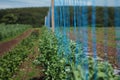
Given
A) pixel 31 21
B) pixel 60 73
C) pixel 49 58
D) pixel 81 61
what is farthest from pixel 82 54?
pixel 31 21

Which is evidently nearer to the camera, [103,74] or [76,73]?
[103,74]

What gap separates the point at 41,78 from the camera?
8773 mm

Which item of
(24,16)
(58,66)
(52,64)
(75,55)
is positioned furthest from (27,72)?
(24,16)

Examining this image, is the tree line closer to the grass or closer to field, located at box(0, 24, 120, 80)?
the grass

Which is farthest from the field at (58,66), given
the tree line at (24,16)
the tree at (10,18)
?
the tree at (10,18)

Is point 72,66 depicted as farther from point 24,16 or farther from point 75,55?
point 24,16

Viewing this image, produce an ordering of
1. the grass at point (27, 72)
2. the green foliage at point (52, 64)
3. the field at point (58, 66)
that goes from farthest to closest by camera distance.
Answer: the grass at point (27, 72)
the green foliage at point (52, 64)
the field at point (58, 66)

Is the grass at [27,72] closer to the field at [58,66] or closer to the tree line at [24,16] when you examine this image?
the field at [58,66]

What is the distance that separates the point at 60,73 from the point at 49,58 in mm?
1732

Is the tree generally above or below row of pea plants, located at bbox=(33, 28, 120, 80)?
below

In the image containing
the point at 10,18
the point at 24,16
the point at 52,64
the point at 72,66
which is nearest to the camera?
the point at 72,66

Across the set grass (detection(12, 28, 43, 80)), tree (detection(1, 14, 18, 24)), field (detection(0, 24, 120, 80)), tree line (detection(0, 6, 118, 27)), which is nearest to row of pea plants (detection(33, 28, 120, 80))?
field (detection(0, 24, 120, 80))

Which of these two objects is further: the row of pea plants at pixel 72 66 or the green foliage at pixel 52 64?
the green foliage at pixel 52 64

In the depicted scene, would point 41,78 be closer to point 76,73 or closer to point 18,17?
point 76,73
